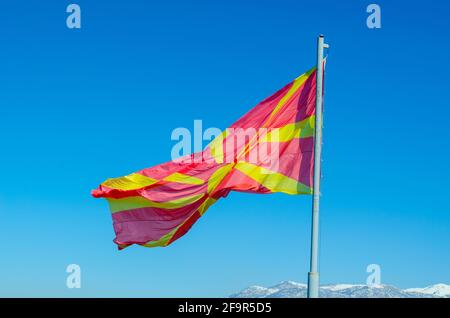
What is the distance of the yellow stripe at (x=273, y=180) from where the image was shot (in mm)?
28781

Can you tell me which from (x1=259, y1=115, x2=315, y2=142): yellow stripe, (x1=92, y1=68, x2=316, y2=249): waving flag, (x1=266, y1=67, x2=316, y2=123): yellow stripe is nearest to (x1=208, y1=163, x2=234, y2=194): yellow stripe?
(x1=92, y1=68, x2=316, y2=249): waving flag

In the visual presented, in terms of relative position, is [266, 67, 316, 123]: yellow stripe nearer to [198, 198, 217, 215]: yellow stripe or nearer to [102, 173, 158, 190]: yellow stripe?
[198, 198, 217, 215]: yellow stripe

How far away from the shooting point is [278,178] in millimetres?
29797

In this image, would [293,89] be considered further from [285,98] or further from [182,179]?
[182,179]

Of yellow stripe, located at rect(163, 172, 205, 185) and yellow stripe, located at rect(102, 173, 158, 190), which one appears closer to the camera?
yellow stripe, located at rect(163, 172, 205, 185)

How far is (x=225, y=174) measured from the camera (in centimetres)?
3172

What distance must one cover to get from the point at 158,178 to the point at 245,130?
4.15 metres

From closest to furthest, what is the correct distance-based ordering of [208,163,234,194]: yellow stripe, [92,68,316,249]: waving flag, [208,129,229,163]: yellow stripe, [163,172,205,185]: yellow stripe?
[92,68,316,249]: waving flag → [208,163,234,194]: yellow stripe → [163,172,205,185]: yellow stripe → [208,129,229,163]: yellow stripe

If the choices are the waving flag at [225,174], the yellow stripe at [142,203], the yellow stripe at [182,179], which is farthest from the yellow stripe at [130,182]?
the yellow stripe at [182,179]

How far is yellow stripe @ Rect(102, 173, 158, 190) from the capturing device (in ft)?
111

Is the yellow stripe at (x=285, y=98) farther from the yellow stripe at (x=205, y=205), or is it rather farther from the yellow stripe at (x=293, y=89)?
the yellow stripe at (x=205, y=205)
